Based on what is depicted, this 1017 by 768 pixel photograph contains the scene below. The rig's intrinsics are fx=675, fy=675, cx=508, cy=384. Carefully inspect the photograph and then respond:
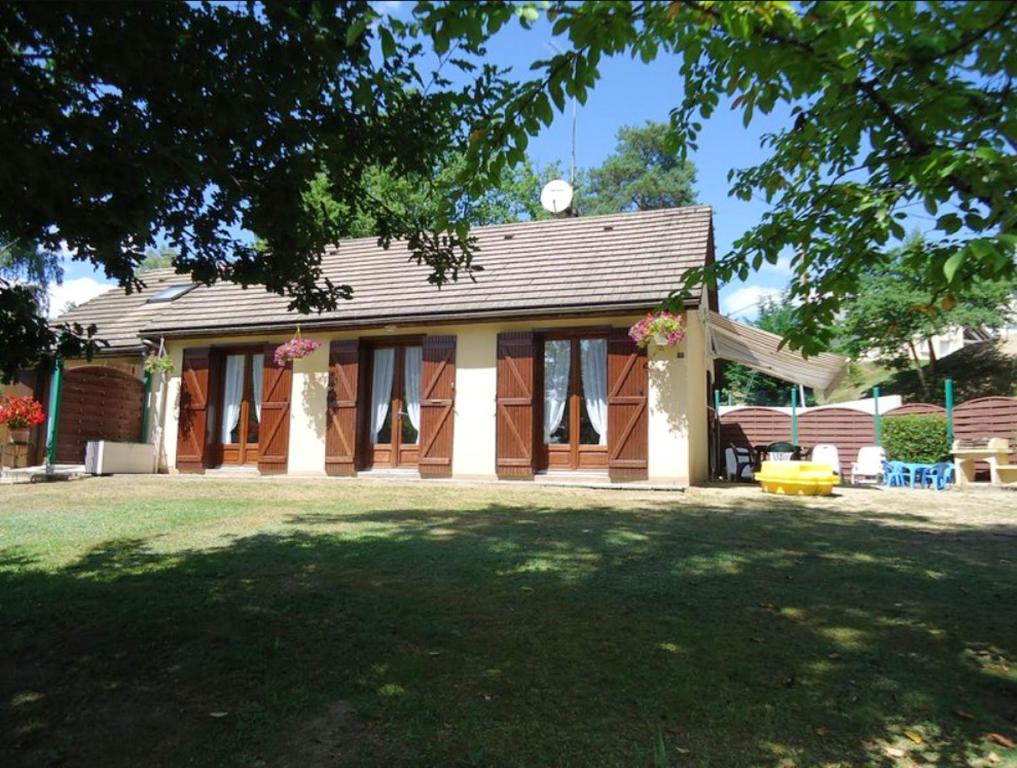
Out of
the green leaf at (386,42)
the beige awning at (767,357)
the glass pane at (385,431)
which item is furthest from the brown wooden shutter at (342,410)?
the green leaf at (386,42)

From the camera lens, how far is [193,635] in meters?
3.67

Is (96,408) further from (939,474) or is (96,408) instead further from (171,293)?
(939,474)

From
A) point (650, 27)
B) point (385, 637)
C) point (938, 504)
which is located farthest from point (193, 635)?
point (938, 504)

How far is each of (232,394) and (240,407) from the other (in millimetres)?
358

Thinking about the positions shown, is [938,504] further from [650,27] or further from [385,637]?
[650,27]

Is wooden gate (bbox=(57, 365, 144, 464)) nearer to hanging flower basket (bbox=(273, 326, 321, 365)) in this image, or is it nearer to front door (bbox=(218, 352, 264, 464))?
front door (bbox=(218, 352, 264, 464))

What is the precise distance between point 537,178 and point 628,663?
32.3m

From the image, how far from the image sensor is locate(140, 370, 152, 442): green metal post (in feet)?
45.6

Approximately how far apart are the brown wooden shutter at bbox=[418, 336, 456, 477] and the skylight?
736 centimetres

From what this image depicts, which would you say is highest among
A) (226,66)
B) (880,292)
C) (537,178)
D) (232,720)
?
(537,178)

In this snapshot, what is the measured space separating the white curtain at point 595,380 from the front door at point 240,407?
261 inches

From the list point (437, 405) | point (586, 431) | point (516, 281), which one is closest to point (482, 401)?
point (437, 405)

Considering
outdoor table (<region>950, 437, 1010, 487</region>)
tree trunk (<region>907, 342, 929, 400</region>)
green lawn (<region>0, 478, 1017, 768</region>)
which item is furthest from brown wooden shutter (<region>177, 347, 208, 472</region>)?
tree trunk (<region>907, 342, 929, 400</region>)

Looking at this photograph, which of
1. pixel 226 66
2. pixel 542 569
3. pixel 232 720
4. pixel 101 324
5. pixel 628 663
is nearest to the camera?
pixel 232 720
